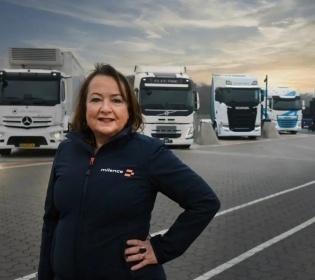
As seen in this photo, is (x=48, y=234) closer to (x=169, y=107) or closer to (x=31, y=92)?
(x=31, y=92)

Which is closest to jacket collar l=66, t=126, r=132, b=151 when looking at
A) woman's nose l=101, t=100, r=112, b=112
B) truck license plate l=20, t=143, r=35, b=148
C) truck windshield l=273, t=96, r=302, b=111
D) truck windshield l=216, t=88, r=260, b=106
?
woman's nose l=101, t=100, r=112, b=112

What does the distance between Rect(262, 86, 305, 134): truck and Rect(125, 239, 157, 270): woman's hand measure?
3265 cm

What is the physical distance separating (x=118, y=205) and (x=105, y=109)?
44 centimetres

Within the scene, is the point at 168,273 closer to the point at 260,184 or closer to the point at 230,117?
the point at 260,184

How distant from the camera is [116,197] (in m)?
2.07

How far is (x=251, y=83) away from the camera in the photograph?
2728cm

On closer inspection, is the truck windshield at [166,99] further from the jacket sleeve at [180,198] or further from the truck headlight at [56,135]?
the jacket sleeve at [180,198]

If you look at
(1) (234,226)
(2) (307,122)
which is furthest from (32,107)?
(2) (307,122)

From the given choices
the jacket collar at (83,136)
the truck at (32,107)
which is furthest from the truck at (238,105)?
the jacket collar at (83,136)

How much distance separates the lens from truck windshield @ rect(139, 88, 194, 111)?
20.3 meters

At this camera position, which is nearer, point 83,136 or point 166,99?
point 83,136

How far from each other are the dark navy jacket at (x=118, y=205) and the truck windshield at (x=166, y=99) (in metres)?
18.2

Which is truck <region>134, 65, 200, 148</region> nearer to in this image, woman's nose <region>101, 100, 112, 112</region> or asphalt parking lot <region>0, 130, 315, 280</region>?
asphalt parking lot <region>0, 130, 315, 280</region>

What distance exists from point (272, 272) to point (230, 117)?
886 inches
